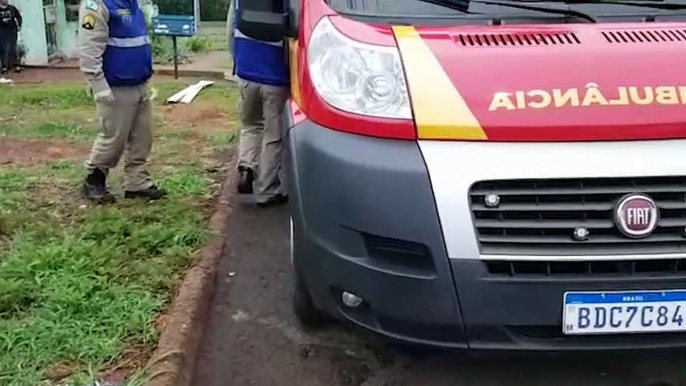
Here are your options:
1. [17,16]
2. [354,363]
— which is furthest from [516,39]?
[17,16]

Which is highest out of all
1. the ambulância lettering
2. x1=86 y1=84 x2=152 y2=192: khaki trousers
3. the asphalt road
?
the ambulância lettering

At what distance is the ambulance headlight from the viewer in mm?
2959

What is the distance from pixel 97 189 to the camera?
Result: 19.1 feet

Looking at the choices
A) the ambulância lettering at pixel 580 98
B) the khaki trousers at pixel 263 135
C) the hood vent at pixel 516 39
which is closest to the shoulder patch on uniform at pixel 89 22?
the khaki trousers at pixel 263 135

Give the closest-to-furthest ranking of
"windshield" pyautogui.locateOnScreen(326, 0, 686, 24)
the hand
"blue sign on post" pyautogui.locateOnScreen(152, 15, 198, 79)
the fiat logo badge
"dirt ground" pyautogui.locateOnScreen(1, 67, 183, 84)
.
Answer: the fiat logo badge
"windshield" pyautogui.locateOnScreen(326, 0, 686, 24)
the hand
"dirt ground" pyautogui.locateOnScreen(1, 67, 183, 84)
"blue sign on post" pyautogui.locateOnScreen(152, 15, 198, 79)

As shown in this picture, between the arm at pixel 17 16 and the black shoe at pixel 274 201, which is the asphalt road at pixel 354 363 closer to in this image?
the black shoe at pixel 274 201

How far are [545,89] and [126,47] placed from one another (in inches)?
126

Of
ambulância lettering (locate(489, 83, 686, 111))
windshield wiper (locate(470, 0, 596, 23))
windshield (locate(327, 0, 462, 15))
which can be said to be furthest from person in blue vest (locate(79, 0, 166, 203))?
ambulância lettering (locate(489, 83, 686, 111))

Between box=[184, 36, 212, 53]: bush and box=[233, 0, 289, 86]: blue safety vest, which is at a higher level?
box=[233, 0, 289, 86]: blue safety vest

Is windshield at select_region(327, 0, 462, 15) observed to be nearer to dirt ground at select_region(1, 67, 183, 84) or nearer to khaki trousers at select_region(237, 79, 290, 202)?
khaki trousers at select_region(237, 79, 290, 202)

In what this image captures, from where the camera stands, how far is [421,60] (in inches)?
117

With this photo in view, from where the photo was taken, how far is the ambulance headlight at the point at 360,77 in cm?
296

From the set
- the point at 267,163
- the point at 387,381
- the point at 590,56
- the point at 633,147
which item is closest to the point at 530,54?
Result: the point at 590,56

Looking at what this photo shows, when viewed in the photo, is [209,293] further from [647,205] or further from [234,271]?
[647,205]
